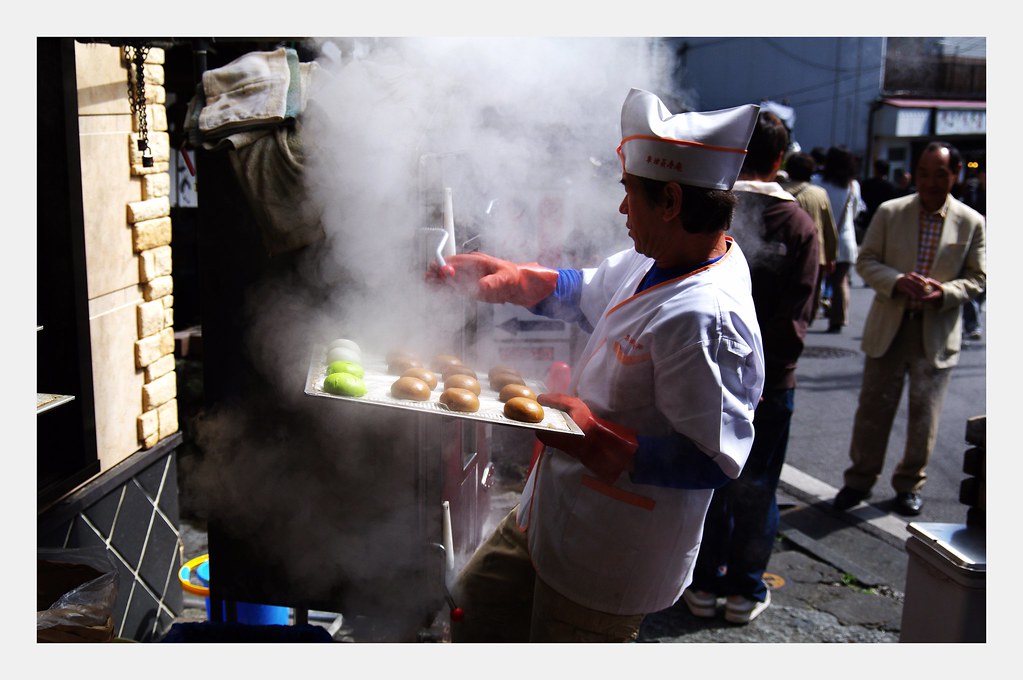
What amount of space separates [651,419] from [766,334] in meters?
1.55

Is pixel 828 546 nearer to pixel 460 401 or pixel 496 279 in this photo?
pixel 496 279

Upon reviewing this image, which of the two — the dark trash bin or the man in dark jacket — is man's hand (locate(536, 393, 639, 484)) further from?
the man in dark jacket

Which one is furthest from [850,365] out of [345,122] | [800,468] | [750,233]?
[345,122]

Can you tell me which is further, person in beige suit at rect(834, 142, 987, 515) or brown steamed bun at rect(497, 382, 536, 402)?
person in beige suit at rect(834, 142, 987, 515)

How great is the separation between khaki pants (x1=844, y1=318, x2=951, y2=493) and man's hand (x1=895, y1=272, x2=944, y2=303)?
6.9 inches

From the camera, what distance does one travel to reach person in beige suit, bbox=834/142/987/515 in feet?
14.2

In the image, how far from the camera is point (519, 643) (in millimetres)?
2521

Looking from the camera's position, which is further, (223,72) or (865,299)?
(865,299)

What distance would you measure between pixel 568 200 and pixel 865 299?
8411mm

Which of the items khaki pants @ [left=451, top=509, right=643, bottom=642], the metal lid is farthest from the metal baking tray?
the metal lid

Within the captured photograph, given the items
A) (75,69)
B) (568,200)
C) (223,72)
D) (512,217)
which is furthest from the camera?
(568,200)

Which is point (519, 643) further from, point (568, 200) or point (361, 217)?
point (568, 200)

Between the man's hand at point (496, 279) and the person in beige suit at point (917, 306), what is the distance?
252 cm

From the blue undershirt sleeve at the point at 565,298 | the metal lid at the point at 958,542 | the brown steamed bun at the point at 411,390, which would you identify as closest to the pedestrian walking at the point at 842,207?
the metal lid at the point at 958,542
